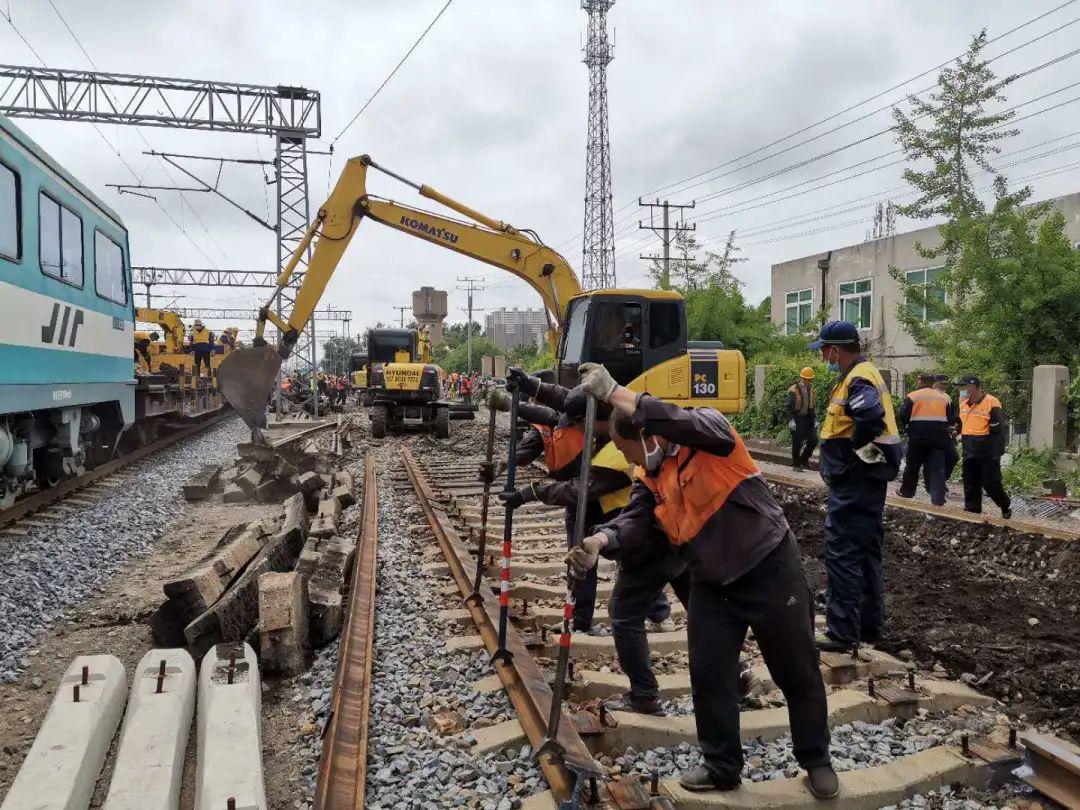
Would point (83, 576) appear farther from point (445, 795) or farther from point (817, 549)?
point (817, 549)

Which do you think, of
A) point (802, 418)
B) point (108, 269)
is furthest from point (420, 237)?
point (802, 418)

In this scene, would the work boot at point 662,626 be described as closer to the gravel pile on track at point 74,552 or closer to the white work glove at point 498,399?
the white work glove at point 498,399

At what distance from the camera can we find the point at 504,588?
4.02m

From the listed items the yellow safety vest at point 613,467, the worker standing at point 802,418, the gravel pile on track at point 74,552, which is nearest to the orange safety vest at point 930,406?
the worker standing at point 802,418

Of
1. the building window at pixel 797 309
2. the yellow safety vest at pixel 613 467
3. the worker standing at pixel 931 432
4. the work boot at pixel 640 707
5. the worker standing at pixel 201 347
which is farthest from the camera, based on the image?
the building window at pixel 797 309

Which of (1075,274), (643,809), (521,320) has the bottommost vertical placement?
(643,809)

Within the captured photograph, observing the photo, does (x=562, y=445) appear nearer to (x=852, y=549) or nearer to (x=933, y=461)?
(x=852, y=549)

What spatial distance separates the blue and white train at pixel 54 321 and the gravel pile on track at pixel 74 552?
2.62 feet

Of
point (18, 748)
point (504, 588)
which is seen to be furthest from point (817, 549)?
point (18, 748)

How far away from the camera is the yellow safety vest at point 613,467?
13.9ft

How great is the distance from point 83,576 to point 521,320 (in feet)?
543

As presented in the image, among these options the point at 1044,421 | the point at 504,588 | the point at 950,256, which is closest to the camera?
the point at 504,588

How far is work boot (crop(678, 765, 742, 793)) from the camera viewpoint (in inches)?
116

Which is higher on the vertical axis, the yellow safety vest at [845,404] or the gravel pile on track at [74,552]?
the yellow safety vest at [845,404]
